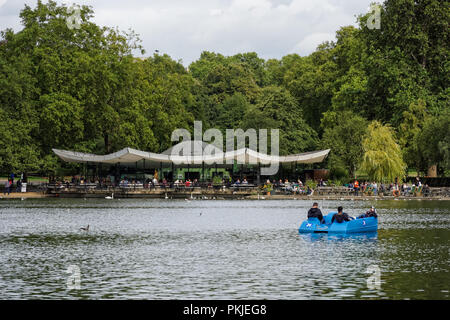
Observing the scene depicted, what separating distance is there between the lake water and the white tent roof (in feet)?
79.1

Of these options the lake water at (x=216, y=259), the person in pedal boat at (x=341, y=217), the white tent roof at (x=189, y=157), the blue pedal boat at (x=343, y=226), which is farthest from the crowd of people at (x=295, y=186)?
the person in pedal boat at (x=341, y=217)

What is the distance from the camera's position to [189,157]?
228 feet

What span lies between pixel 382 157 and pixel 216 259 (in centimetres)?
4744

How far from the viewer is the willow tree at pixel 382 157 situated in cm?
7006

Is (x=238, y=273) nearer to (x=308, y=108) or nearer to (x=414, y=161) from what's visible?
(x=414, y=161)

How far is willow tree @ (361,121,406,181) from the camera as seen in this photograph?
230ft

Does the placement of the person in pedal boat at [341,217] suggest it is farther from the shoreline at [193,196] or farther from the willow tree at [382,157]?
the willow tree at [382,157]

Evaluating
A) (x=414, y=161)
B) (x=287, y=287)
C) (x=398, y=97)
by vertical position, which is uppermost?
(x=398, y=97)

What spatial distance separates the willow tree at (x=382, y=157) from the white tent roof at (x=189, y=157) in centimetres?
410

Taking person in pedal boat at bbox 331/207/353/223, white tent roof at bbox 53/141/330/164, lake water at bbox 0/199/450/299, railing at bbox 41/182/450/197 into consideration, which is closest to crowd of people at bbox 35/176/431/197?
railing at bbox 41/182/450/197

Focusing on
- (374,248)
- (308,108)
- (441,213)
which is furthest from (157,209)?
(308,108)

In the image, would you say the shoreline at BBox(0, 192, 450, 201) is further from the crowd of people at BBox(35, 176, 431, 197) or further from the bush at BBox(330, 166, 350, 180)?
the bush at BBox(330, 166, 350, 180)

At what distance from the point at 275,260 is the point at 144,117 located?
178 feet

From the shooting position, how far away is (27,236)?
32812 mm
